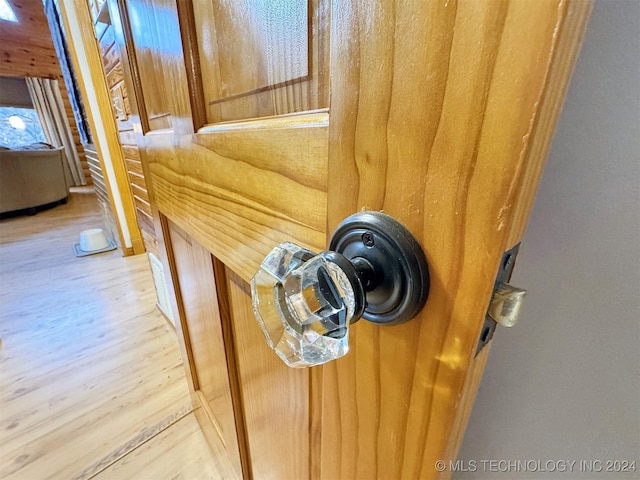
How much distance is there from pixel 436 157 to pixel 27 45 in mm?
7071

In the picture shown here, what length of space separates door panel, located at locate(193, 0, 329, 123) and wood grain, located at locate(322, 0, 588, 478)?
5 cm

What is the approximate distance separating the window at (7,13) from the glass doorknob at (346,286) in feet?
22.6

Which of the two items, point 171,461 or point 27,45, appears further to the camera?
point 27,45

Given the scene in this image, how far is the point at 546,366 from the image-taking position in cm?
32

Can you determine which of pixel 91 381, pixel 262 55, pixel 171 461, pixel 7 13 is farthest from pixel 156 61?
pixel 7 13

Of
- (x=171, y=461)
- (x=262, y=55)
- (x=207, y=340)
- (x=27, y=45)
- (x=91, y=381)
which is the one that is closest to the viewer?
(x=262, y=55)

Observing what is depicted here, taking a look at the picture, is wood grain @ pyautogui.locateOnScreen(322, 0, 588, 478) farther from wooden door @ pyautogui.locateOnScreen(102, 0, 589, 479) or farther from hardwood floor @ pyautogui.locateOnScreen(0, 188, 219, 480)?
hardwood floor @ pyautogui.locateOnScreen(0, 188, 219, 480)

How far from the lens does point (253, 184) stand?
31 centimetres

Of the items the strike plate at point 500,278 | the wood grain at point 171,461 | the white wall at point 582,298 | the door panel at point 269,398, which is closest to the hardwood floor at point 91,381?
the wood grain at point 171,461

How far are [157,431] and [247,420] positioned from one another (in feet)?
2.39

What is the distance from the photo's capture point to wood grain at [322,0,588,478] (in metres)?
0.13

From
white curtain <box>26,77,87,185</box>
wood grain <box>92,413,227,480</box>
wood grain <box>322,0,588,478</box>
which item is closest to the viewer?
wood grain <box>322,0,588,478</box>

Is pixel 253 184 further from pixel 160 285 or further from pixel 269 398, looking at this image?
pixel 160 285

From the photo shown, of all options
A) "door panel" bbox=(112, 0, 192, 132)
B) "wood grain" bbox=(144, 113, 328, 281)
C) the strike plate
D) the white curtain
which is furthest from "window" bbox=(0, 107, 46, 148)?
the strike plate
